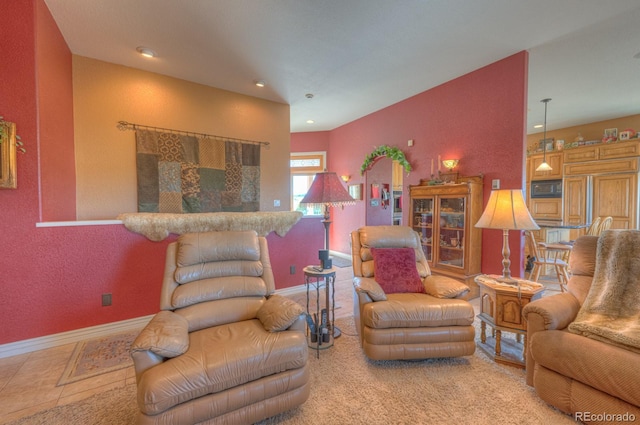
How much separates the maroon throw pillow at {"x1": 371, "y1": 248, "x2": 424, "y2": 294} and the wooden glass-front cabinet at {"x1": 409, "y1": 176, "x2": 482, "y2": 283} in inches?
57.5

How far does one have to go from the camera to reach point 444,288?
88.5 inches

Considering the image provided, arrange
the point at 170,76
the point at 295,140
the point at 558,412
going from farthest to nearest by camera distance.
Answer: the point at 295,140, the point at 170,76, the point at 558,412

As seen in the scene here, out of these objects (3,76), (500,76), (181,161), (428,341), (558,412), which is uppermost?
(500,76)

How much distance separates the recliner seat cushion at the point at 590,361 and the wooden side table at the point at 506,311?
1.03 ft

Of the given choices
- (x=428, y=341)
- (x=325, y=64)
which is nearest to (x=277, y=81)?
(x=325, y=64)

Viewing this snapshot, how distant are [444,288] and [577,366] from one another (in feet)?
2.87

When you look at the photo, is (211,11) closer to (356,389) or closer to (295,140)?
(356,389)

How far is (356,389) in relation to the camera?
1.81 metres

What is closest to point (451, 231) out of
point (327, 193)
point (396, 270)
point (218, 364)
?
point (396, 270)

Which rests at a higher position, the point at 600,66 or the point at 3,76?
the point at 600,66

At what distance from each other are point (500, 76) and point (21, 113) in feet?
Result: 16.6

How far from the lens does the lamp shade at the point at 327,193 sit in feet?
7.85

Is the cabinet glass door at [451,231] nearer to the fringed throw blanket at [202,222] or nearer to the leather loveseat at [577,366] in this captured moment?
the leather loveseat at [577,366]

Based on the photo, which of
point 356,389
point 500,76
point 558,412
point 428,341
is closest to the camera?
point 558,412
